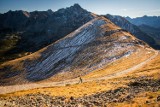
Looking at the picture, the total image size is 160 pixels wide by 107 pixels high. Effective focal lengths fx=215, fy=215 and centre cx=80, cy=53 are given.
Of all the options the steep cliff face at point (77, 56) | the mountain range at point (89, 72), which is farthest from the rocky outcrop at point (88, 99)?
the steep cliff face at point (77, 56)

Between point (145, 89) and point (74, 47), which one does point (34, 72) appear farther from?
point (145, 89)

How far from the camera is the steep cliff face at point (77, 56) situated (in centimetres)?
13175

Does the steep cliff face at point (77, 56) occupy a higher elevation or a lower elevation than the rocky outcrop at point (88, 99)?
higher

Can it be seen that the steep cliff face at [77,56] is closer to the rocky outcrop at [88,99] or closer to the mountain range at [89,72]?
the mountain range at [89,72]

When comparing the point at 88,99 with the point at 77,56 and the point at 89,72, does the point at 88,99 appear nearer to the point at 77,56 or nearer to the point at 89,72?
the point at 89,72

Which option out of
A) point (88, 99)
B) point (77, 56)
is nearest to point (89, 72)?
point (77, 56)

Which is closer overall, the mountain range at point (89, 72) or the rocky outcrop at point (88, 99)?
the rocky outcrop at point (88, 99)

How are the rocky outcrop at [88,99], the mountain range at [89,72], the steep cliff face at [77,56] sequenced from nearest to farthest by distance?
the rocky outcrop at [88,99]
the mountain range at [89,72]
the steep cliff face at [77,56]

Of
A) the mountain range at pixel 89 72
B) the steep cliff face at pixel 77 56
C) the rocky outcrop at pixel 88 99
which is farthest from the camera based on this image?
the steep cliff face at pixel 77 56

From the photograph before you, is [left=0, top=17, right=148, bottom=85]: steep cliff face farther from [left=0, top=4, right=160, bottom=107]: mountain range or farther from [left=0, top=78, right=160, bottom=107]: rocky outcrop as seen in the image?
[left=0, top=78, right=160, bottom=107]: rocky outcrop

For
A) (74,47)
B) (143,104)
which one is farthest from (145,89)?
(74,47)

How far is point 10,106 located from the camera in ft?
111

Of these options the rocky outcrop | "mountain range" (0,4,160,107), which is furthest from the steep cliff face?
the rocky outcrop

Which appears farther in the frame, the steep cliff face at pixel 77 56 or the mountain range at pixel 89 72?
the steep cliff face at pixel 77 56
